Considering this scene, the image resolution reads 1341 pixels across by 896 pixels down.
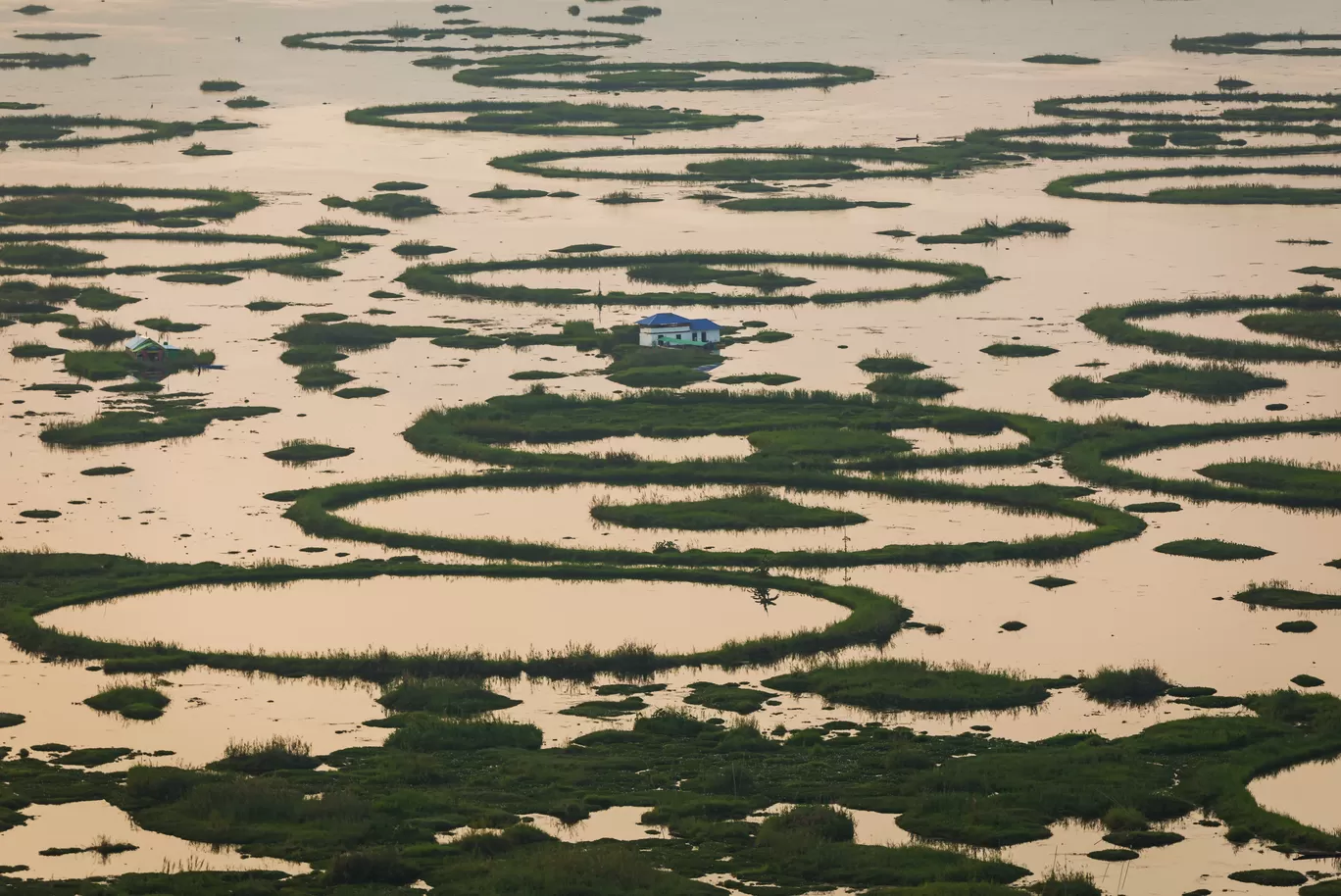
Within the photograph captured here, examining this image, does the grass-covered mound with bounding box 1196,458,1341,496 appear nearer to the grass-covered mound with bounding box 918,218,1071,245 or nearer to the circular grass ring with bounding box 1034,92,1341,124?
the grass-covered mound with bounding box 918,218,1071,245

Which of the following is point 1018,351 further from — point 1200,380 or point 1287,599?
point 1287,599

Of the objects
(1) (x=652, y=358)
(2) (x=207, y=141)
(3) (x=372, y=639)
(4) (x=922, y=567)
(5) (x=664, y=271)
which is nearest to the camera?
(3) (x=372, y=639)

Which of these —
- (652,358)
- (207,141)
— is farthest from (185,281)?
(207,141)

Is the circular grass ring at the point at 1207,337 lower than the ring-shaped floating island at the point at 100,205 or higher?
lower

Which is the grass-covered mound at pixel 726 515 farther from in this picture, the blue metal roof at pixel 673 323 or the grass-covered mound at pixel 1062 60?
the grass-covered mound at pixel 1062 60

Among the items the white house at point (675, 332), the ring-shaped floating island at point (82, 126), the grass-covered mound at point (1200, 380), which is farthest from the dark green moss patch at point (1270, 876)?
the ring-shaped floating island at point (82, 126)

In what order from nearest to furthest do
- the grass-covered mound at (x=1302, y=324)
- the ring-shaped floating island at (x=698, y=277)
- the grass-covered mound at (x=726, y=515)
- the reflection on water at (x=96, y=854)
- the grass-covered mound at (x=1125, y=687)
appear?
the reflection on water at (x=96, y=854), the grass-covered mound at (x=1125, y=687), the grass-covered mound at (x=726, y=515), the grass-covered mound at (x=1302, y=324), the ring-shaped floating island at (x=698, y=277)

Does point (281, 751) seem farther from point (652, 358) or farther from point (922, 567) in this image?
point (652, 358)

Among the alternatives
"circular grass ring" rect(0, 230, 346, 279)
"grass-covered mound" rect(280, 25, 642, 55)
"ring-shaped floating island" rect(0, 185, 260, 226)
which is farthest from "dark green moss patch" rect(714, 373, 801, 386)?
"grass-covered mound" rect(280, 25, 642, 55)
